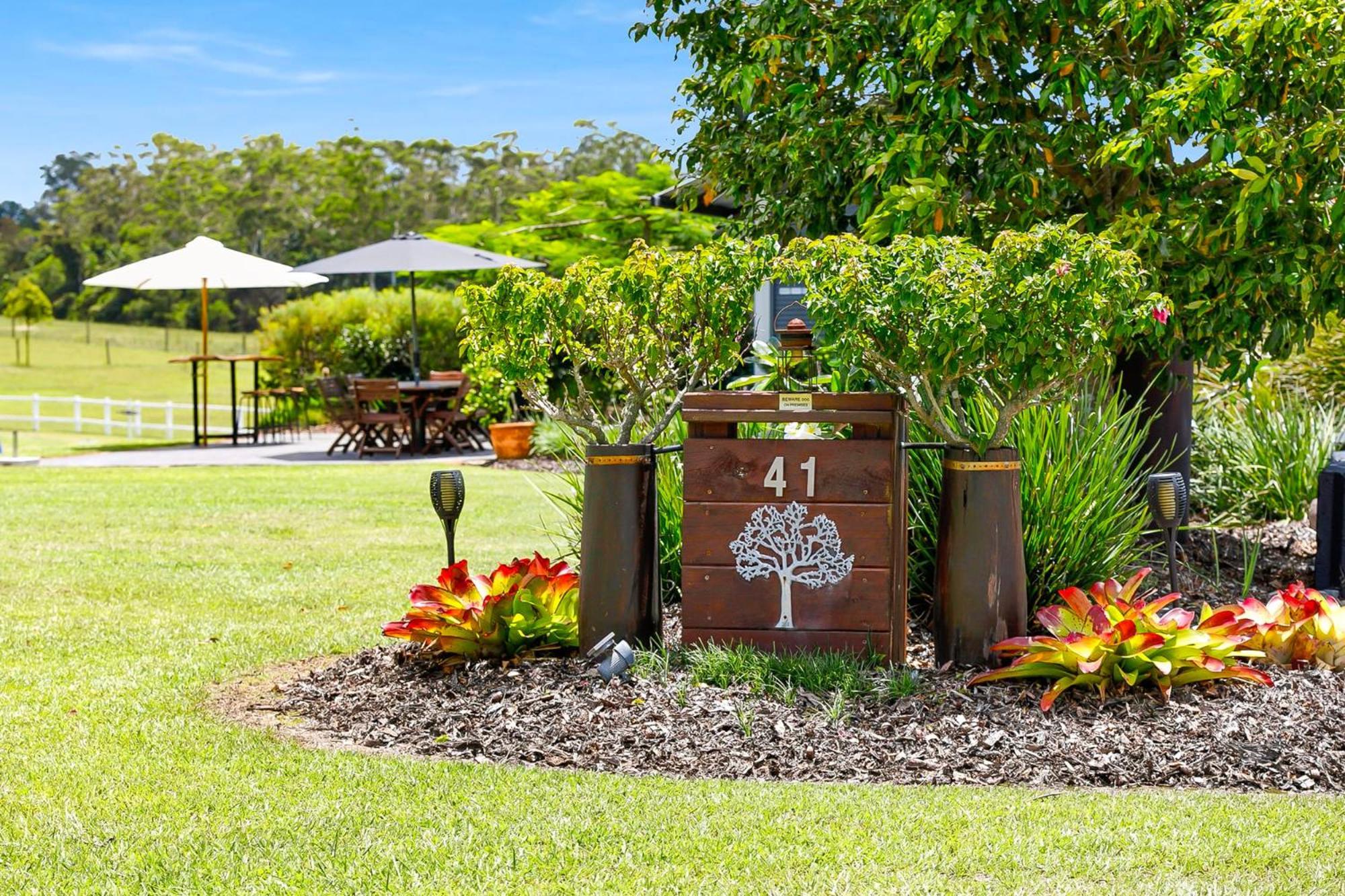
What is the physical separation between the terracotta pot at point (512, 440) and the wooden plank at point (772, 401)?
421 inches

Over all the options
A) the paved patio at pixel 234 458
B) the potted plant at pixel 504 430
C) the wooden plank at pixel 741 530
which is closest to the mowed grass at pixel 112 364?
the paved patio at pixel 234 458

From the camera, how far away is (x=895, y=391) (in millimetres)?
5000

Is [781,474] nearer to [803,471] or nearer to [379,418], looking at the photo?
[803,471]

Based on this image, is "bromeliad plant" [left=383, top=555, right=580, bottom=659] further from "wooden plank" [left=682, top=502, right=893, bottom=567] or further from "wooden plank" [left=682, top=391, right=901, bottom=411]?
"wooden plank" [left=682, top=391, right=901, bottom=411]

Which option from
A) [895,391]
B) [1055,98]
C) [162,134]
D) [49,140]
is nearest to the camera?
[895,391]

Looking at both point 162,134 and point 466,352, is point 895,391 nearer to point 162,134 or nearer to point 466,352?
point 466,352

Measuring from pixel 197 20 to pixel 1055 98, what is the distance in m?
112

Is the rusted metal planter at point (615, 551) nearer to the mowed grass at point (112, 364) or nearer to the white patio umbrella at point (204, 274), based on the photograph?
the white patio umbrella at point (204, 274)

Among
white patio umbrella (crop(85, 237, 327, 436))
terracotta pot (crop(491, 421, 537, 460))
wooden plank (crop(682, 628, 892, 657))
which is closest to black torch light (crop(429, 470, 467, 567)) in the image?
wooden plank (crop(682, 628, 892, 657))

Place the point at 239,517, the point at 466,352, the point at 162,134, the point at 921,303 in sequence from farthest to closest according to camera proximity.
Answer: the point at 162,134, the point at 239,517, the point at 466,352, the point at 921,303

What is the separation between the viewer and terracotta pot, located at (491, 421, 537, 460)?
50.5 feet

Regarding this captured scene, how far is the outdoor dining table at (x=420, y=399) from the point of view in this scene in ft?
54.5

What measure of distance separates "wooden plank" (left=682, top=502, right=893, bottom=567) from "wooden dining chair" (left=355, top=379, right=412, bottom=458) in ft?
38.8

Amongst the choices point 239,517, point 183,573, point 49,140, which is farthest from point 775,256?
point 49,140
